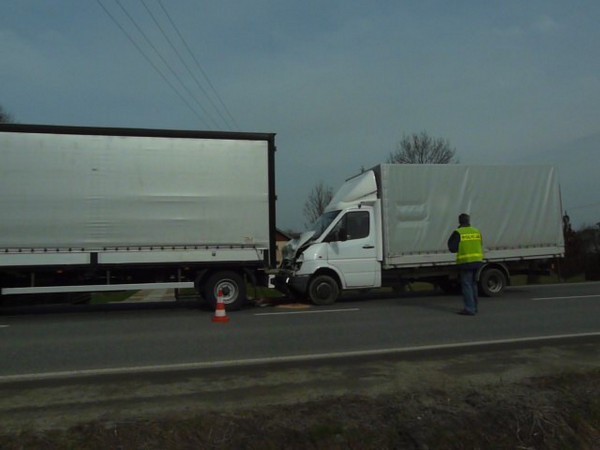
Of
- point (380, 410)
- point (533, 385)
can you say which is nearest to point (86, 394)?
point (380, 410)

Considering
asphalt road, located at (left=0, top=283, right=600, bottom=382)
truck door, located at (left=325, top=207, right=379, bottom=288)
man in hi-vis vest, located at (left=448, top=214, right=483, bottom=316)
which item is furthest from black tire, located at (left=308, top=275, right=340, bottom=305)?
man in hi-vis vest, located at (left=448, top=214, right=483, bottom=316)

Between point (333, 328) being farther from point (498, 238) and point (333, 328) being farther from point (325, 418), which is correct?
point (498, 238)

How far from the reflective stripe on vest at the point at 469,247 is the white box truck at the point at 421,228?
120 inches

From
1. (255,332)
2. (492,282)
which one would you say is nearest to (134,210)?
(255,332)

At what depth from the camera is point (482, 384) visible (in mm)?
5840

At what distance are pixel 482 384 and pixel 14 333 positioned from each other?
27.0ft

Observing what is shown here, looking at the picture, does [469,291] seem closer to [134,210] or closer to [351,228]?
[351,228]

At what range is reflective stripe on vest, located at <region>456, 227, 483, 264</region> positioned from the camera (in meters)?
11.2

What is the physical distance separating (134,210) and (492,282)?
9411 millimetres

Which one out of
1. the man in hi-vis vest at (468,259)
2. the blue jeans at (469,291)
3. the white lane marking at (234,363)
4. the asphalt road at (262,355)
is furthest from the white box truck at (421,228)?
the white lane marking at (234,363)

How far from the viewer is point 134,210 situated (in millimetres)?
12539

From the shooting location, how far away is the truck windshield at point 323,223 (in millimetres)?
14195

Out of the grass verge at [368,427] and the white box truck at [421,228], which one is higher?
the white box truck at [421,228]

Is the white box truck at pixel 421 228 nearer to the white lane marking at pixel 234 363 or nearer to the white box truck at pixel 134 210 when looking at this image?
the white box truck at pixel 134 210
